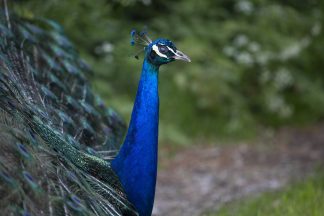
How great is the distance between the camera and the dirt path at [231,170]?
6491 millimetres

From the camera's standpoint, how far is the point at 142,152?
3777 millimetres

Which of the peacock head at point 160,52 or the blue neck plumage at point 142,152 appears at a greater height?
the peacock head at point 160,52

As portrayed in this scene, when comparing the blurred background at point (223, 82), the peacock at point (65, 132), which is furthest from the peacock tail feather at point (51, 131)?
the blurred background at point (223, 82)

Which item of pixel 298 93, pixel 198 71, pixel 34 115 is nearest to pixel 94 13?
pixel 198 71

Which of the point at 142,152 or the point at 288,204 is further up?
the point at 288,204

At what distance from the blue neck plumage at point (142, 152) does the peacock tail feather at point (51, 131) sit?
0.09 m

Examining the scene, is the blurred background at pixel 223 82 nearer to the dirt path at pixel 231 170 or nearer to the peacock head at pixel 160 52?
the dirt path at pixel 231 170

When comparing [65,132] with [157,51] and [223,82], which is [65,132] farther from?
[223,82]

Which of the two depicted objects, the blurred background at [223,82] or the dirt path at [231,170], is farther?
the blurred background at [223,82]

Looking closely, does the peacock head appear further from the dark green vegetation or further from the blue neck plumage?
the dark green vegetation

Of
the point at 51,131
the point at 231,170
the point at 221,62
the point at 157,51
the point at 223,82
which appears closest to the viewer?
the point at 51,131

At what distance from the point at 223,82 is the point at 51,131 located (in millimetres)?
5550

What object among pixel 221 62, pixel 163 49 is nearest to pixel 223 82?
pixel 221 62

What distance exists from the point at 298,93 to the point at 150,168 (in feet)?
21.9
